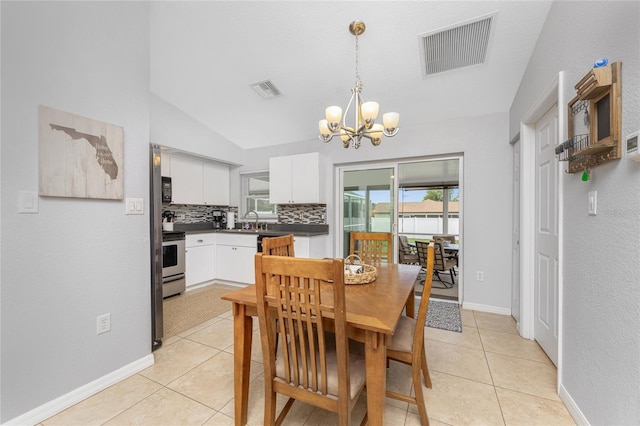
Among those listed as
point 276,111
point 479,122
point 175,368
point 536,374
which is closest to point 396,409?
point 536,374

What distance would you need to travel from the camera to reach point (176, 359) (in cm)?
215

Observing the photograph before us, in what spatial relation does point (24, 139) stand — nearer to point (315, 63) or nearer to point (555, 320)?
point (315, 63)

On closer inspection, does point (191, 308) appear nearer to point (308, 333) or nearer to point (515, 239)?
point (308, 333)

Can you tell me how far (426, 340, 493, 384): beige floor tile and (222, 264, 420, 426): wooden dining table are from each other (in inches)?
31.1

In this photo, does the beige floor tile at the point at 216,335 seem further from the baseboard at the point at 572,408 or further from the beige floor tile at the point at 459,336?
the baseboard at the point at 572,408

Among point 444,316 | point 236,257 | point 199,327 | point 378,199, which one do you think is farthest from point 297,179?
point 444,316

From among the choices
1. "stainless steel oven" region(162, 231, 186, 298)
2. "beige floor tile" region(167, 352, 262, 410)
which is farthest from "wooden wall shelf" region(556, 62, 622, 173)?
"stainless steel oven" region(162, 231, 186, 298)

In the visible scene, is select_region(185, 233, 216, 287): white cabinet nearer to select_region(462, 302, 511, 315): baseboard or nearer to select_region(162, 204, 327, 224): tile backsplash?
select_region(162, 204, 327, 224): tile backsplash

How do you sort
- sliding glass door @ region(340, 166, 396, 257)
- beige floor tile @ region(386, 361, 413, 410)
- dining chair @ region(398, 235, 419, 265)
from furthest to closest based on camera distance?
dining chair @ region(398, 235, 419, 265) < sliding glass door @ region(340, 166, 396, 257) < beige floor tile @ region(386, 361, 413, 410)

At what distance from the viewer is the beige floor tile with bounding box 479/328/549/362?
219 centimetres

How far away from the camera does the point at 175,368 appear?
2020 mm

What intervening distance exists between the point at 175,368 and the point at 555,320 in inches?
114

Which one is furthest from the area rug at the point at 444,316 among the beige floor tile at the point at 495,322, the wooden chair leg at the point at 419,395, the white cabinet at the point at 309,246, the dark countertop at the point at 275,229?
the dark countertop at the point at 275,229

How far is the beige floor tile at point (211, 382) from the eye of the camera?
1688mm
